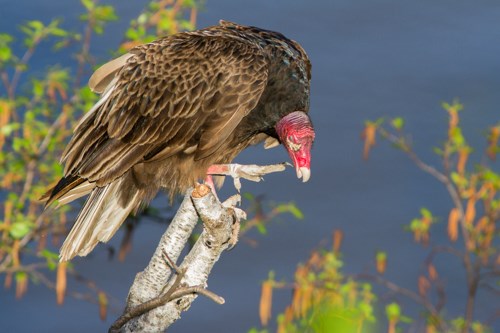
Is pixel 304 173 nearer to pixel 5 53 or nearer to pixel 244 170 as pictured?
pixel 244 170

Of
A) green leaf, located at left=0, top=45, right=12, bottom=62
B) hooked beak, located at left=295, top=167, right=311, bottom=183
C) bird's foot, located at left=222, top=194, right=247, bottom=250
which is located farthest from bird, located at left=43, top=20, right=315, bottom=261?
green leaf, located at left=0, top=45, right=12, bottom=62

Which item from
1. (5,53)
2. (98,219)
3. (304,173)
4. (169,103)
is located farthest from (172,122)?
(5,53)

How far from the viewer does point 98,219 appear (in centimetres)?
400

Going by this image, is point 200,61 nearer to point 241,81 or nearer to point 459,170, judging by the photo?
point 241,81

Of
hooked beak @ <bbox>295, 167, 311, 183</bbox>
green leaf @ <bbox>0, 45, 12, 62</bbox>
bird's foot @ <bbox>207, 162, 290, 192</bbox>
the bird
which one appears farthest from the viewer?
green leaf @ <bbox>0, 45, 12, 62</bbox>

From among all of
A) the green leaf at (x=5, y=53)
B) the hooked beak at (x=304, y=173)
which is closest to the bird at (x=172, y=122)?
the hooked beak at (x=304, y=173)

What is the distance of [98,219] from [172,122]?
0.60 metres

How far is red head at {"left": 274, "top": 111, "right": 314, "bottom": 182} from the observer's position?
3.89 metres

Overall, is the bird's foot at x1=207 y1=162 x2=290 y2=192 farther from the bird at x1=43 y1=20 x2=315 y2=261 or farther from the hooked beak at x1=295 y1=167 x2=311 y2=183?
the hooked beak at x1=295 y1=167 x2=311 y2=183

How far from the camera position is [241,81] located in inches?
158

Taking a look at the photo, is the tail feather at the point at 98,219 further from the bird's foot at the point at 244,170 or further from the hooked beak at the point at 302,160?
the hooked beak at the point at 302,160

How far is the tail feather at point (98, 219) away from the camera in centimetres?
396

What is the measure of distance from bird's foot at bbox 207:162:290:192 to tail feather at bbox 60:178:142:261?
42cm

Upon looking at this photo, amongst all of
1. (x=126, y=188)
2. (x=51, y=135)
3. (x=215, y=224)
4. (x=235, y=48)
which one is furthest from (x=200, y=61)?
(x=51, y=135)
